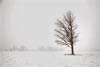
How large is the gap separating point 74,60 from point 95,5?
2.82 feet

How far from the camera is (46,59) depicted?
6.77ft

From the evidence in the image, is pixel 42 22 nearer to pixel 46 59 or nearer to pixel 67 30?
→ pixel 67 30

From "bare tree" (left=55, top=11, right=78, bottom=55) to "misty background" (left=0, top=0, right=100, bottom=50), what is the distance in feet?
0.19

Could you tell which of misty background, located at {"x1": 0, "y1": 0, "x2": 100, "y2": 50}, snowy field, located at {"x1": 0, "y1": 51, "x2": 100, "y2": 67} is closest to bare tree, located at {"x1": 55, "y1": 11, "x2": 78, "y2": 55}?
misty background, located at {"x1": 0, "y1": 0, "x2": 100, "y2": 50}

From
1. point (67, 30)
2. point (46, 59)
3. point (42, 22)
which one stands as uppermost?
point (42, 22)

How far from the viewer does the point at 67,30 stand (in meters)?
2.11

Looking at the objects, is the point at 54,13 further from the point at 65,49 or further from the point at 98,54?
the point at 98,54

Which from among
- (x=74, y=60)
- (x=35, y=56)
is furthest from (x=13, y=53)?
(x=74, y=60)

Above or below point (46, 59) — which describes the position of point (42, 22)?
above

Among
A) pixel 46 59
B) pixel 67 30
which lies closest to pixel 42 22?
pixel 67 30

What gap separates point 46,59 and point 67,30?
20.2 inches

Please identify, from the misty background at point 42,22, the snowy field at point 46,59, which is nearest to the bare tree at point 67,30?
the misty background at point 42,22

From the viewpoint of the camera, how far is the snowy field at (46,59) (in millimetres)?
2043

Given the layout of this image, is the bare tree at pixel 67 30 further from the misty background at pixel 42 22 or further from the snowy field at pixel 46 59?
the snowy field at pixel 46 59
